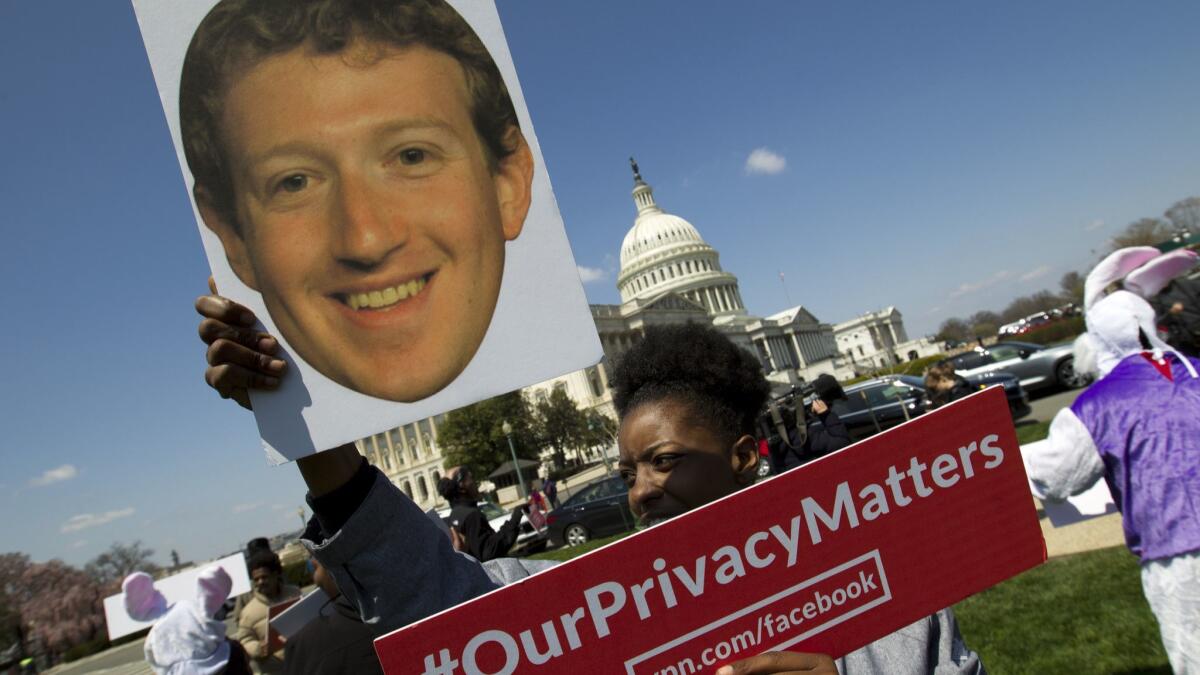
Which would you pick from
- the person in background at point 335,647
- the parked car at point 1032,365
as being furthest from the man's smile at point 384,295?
the parked car at point 1032,365

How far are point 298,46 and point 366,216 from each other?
394mm

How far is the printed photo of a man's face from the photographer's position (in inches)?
58.3

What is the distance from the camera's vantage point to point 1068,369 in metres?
18.3

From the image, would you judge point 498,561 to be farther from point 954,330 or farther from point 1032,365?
point 954,330

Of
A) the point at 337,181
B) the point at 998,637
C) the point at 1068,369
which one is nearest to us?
the point at 337,181

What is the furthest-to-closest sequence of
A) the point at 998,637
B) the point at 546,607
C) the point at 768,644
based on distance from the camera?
the point at 998,637, the point at 768,644, the point at 546,607

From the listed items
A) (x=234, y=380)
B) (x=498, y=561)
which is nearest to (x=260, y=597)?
(x=498, y=561)

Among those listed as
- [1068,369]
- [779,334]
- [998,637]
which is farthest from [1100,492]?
[779,334]

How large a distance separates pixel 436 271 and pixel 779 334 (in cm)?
12038

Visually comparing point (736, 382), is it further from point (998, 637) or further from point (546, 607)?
point (998, 637)

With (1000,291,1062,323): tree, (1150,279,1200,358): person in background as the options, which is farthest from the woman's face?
(1000,291,1062,323): tree

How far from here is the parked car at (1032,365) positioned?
18312mm

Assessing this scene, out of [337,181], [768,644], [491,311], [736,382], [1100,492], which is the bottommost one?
[1100,492]

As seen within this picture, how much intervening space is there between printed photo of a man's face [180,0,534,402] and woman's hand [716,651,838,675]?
2.57 feet
